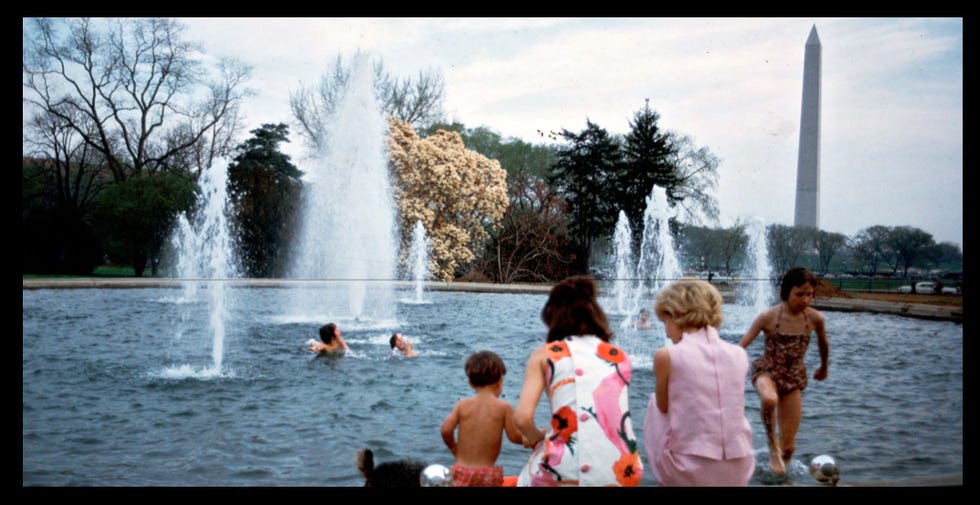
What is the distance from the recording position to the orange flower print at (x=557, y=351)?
8.79 feet

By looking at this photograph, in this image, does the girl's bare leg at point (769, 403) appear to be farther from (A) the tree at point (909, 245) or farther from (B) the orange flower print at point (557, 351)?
(A) the tree at point (909, 245)

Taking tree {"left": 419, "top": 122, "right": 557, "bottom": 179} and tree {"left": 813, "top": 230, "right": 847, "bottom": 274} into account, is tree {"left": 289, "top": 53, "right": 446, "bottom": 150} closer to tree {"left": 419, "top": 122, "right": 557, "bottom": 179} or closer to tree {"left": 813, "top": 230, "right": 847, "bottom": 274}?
tree {"left": 419, "top": 122, "right": 557, "bottom": 179}

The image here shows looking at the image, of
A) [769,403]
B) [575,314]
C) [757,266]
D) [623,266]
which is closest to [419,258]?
[623,266]

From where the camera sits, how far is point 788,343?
12.5 ft

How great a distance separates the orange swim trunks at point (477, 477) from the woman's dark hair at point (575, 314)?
1.84 feet

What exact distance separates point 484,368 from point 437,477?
15.6 inches

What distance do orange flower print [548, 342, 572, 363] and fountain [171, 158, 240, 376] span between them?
5809 millimetres

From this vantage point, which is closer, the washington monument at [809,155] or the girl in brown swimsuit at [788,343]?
the girl in brown swimsuit at [788,343]

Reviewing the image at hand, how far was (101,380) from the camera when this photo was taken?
6.46 m

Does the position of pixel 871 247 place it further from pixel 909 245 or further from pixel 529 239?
pixel 529 239

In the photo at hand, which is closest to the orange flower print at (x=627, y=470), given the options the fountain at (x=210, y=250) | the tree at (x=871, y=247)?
the tree at (x=871, y=247)
